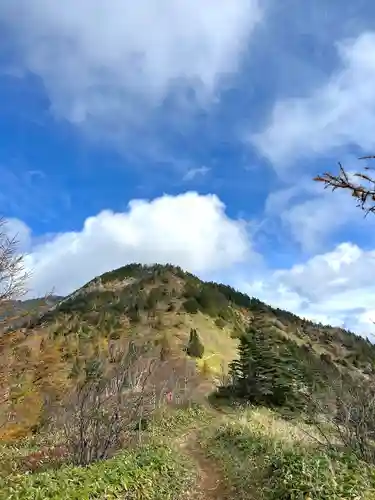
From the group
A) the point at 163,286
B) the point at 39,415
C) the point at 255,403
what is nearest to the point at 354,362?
the point at 163,286

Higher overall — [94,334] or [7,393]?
[94,334]

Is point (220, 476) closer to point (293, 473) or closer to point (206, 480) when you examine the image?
point (206, 480)

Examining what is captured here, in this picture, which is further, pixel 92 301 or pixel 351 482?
pixel 92 301

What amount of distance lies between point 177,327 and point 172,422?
3868cm

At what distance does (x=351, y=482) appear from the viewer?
348 inches

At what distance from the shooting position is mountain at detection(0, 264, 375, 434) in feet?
168

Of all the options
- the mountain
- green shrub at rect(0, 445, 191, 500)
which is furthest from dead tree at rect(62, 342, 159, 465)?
the mountain

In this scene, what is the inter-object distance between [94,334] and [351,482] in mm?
59028

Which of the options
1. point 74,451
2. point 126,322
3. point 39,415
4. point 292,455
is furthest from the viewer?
point 126,322

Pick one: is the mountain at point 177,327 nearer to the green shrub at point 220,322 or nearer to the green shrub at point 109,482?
the green shrub at point 220,322

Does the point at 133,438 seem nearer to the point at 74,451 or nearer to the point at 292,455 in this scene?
the point at 74,451

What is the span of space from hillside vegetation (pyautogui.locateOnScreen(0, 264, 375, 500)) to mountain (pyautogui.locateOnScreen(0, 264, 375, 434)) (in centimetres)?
55

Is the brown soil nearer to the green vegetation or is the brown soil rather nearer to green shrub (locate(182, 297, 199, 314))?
the green vegetation

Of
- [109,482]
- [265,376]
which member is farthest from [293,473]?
[265,376]
